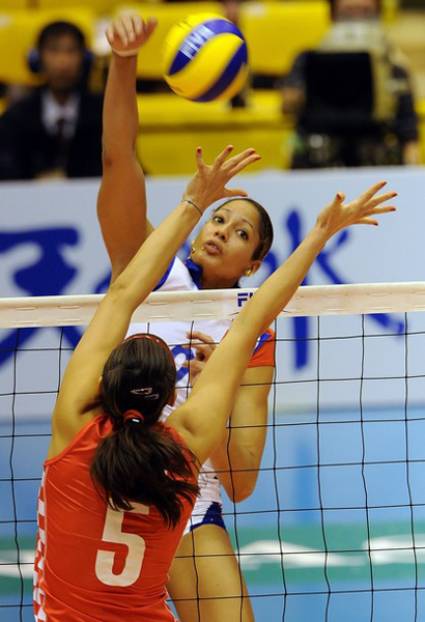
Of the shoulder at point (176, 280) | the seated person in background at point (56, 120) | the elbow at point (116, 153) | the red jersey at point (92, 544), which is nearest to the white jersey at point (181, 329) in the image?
the shoulder at point (176, 280)

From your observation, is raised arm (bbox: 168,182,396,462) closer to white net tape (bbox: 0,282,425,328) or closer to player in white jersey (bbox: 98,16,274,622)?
white net tape (bbox: 0,282,425,328)

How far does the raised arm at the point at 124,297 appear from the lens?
282cm

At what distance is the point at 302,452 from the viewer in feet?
21.2

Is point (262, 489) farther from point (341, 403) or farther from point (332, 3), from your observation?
point (332, 3)

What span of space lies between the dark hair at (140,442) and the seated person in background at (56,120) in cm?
525

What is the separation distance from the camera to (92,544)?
2.77 metres

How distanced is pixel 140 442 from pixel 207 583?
102cm

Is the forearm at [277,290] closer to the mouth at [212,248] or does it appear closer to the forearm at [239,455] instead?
the mouth at [212,248]

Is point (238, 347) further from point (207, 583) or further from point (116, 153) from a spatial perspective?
point (116, 153)

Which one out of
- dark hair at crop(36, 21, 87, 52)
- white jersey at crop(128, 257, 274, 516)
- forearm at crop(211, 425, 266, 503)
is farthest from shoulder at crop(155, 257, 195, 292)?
dark hair at crop(36, 21, 87, 52)

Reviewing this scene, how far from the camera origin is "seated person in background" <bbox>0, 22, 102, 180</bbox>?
786cm

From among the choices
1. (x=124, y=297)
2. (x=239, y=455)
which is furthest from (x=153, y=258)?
(x=239, y=455)

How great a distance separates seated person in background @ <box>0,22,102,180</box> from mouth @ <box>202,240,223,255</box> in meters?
4.13

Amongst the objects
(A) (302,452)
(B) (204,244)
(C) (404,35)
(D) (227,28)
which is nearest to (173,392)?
(B) (204,244)
